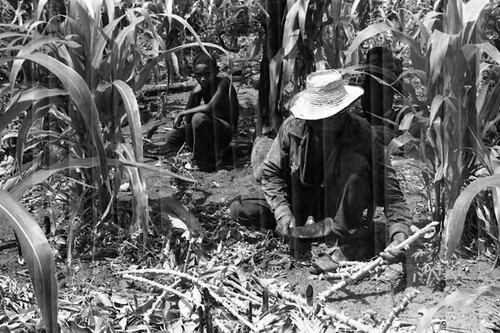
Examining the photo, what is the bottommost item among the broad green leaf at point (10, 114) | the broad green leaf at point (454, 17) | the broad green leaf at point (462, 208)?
the broad green leaf at point (462, 208)

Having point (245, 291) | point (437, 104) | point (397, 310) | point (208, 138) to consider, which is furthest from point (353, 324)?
point (208, 138)

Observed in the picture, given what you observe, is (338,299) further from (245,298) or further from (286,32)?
(286,32)

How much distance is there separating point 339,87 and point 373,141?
0.29m

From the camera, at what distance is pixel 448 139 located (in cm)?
350

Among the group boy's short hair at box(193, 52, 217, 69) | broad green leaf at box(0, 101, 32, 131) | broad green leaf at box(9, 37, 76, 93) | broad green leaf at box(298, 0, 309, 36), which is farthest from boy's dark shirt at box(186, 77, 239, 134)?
broad green leaf at box(0, 101, 32, 131)

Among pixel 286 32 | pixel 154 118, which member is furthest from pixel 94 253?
pixel 154 118

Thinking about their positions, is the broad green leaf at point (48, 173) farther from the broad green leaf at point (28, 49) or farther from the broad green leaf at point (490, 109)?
the broad green leaf at point (490, 109)

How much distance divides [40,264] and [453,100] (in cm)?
179

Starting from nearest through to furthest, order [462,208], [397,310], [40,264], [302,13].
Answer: [397,310] < [40,264] < [462,208] < [302,13]

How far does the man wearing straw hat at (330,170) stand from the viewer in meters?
3.34

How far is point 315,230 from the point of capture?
354 cm

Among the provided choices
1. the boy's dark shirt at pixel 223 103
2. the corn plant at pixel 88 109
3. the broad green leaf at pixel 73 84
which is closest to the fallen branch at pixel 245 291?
the corn plant at pixel 88 109

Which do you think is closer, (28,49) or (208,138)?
(28,49)

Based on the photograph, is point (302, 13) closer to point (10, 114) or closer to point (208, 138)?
point (208, 138)
